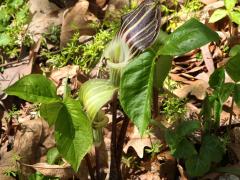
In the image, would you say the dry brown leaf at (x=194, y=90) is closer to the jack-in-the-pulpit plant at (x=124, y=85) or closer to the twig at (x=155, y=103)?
the twig at (x=155, y=103)

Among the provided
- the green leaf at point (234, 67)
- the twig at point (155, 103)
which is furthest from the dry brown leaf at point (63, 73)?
the green leaf at point (234, 67)

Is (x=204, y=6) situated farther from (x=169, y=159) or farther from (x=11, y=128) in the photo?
(x=11, y=128)

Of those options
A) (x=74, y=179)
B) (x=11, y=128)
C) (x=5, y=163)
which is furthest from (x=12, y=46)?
(x=74, y=179)

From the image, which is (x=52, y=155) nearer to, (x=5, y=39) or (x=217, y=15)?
(x=5, y=39)

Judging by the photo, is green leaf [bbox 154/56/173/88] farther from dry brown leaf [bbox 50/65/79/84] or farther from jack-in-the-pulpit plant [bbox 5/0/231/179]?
dry brown leaf [bbox 50/65/79/84]

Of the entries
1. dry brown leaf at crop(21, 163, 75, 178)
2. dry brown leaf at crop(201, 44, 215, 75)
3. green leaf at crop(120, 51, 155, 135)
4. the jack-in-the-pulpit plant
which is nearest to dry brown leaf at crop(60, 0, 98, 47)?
dry brown leaf at crop(201, 44, 215, 75)
